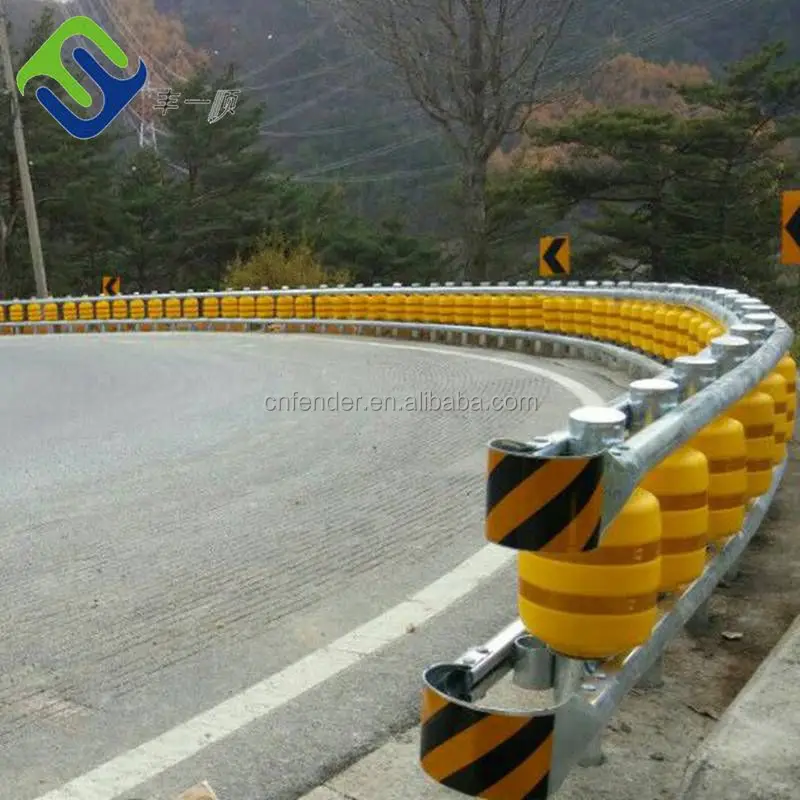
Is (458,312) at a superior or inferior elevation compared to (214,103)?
inferior

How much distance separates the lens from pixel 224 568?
5.01m

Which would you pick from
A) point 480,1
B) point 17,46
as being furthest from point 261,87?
point 480,1

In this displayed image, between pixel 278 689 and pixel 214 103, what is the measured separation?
61890 mm

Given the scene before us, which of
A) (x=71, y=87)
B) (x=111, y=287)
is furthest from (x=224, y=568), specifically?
(x=71, y=87)

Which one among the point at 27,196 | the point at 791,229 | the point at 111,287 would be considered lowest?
the point at 111,287

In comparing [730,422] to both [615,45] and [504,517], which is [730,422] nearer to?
[504,517]

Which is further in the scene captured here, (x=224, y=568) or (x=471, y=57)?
(x=471, y=57)

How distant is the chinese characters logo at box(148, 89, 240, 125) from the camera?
61594mm

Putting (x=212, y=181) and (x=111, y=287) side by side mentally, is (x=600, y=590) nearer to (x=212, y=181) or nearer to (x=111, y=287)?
(x=111, y=287)

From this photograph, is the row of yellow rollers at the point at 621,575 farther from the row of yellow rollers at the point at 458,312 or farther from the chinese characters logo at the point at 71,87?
the chinese characters logo at the point at 71,87

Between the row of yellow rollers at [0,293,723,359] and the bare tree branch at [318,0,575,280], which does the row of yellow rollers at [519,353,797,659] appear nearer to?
the row of yellow rollers at [0,293,723,359]

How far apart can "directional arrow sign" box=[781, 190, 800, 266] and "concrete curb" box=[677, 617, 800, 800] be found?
10251 millimetres

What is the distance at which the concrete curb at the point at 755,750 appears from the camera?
99.3 inches

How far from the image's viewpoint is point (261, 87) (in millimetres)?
128875
